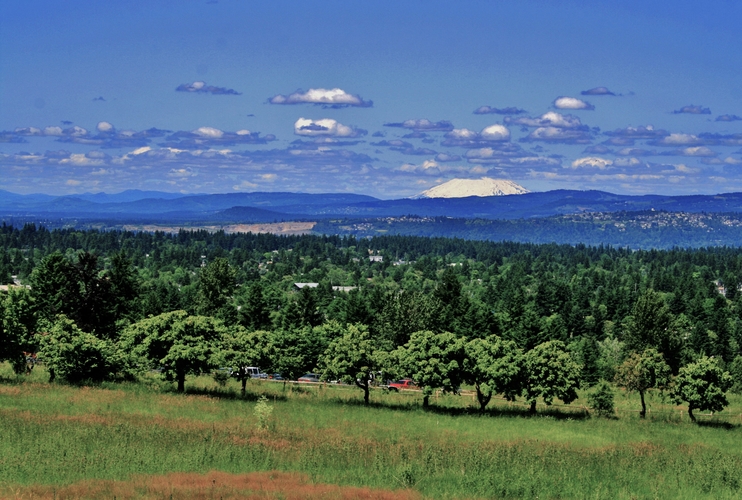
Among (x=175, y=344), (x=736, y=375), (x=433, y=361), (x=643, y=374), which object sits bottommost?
(x=736, y=375)

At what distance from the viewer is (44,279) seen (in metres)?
91.4

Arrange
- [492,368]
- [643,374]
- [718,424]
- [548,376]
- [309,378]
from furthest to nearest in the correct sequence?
[309,378] → [643,374] → [718,424] → [548,376] → [492,368]

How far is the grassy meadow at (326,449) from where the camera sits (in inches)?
1592

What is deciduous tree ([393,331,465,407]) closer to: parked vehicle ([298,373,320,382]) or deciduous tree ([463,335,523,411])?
deciduous tree ([463,335,523,411])

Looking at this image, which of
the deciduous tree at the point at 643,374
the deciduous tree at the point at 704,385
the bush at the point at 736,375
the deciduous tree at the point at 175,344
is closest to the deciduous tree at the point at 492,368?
the deciduous tree at the point at 643,374

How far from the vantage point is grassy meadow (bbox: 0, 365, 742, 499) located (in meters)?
40.4

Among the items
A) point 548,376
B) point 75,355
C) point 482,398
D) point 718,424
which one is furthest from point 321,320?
point 718,424

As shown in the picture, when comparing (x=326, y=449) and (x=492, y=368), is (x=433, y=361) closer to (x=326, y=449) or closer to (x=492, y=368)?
(x=492, y=368)

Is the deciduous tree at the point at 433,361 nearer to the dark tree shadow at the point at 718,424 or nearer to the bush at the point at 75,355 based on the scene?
the dark tree shadow at the point at 718,424

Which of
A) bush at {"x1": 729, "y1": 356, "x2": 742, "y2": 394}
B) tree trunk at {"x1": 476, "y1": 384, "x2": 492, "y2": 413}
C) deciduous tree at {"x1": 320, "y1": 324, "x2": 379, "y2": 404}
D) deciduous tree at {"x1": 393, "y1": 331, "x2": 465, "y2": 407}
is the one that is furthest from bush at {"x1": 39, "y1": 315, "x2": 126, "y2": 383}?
bush at {"x1": 729, "y1": 356, "x2": 742, "y2": 394}

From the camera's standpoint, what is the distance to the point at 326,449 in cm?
4941

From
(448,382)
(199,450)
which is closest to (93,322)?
(448,382)

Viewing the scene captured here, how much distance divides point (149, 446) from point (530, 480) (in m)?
20.7

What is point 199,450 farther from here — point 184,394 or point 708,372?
point 708,372
